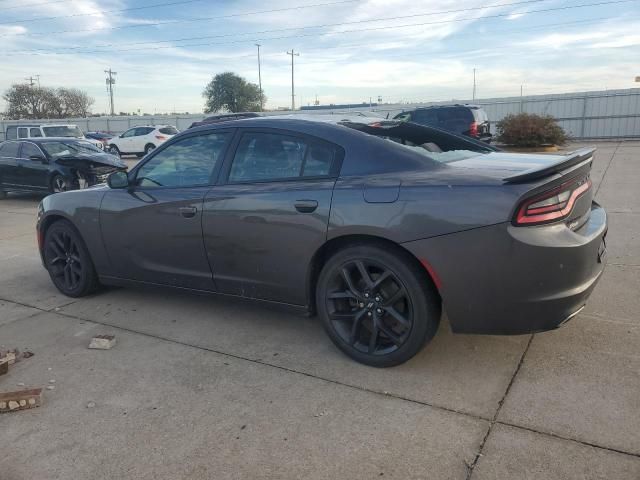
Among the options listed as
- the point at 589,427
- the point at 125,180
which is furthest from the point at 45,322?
the point at 589,427

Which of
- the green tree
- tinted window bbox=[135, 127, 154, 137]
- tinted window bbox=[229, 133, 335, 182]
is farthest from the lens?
the green tree

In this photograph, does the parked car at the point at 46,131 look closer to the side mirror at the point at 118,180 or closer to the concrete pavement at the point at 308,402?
the side mirror at the point at 118,180

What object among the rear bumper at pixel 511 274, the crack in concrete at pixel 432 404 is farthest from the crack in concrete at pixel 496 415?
the rear bumper at pixel 511 274

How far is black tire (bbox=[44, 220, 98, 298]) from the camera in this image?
4.84 metres

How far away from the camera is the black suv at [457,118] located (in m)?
16.5

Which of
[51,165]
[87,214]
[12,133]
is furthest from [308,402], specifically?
[12,133]

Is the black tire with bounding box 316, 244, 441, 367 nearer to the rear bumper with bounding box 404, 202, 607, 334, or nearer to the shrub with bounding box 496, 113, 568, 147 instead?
the rear bumper with bounding box 404, 202, 607, 334

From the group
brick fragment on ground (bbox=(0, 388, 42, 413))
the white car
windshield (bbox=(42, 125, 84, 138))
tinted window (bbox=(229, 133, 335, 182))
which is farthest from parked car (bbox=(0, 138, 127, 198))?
the white car

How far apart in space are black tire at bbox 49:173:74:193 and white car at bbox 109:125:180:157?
1453 cm

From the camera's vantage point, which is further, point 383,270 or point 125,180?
point 125,180

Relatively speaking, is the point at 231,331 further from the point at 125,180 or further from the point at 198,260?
the point at 125,180

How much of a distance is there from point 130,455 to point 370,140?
2256 millimetres

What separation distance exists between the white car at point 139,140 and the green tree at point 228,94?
39.4m

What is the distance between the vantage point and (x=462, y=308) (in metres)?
3.03
